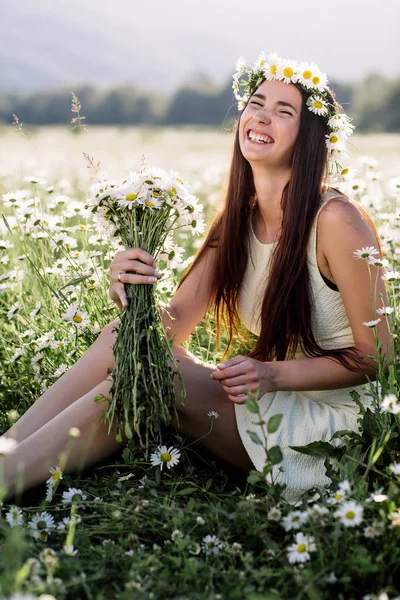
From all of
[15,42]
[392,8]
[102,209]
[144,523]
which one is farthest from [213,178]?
[15,42]

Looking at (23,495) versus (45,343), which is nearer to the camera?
(23,495)

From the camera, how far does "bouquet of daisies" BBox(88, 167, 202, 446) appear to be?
2.22 meters

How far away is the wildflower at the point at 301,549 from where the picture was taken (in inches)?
65.5

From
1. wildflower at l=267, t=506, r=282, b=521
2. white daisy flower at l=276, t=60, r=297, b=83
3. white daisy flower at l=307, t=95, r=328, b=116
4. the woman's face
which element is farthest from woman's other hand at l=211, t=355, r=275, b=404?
white daisy flower at l=276, t=60, r=297, b=83

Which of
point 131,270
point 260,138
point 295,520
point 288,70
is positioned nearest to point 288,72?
point 288,70

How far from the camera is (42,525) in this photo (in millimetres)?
2039

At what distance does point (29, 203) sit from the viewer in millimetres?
3283

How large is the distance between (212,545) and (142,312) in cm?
76

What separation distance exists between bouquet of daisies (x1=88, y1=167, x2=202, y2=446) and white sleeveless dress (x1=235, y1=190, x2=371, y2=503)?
0.33 m

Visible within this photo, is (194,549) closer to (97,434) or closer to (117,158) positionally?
(97,434)

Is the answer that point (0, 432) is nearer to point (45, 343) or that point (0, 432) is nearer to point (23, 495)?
point (45, 343)

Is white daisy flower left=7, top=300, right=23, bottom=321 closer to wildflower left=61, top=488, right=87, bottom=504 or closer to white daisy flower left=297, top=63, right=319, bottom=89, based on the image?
wildflower left=61, top=488, right=87, bottom=504

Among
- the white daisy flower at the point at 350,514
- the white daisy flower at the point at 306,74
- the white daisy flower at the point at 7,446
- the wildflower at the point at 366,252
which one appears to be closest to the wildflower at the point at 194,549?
the white daisy flower at the point at 350,514

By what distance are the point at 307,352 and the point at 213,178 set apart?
4.29 metres
